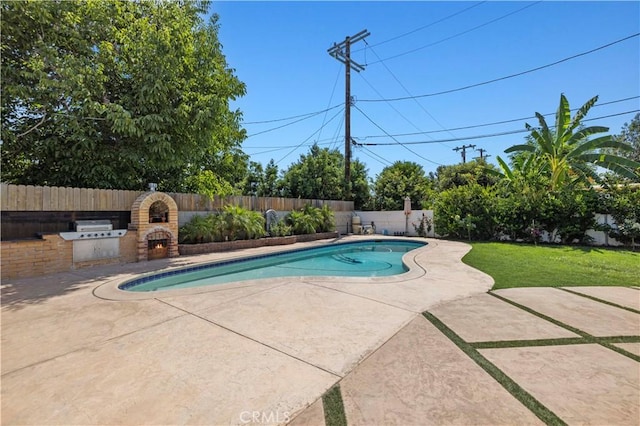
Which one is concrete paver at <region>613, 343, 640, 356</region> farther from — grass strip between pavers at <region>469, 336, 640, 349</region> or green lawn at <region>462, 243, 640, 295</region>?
green lawn at <region>462, 243, 640, 295</region>

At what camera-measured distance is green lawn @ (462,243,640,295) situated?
597cm

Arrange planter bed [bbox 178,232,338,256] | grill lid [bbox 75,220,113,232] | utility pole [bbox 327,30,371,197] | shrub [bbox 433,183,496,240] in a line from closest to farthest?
grill lid [bbox 75,220,113,232] < planter bed [bbox 178,232,338,256] < shrub [bbox 433,183,496,240] < utility pole [bbox 327,30,371,197]

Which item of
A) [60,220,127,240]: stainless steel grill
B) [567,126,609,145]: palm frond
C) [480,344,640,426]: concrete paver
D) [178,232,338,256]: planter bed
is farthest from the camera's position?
[567,126,609,145]: palm frond

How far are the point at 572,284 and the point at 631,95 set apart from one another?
12.7 m

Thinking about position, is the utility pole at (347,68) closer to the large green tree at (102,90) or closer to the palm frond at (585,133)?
the large green tree at (102,90)

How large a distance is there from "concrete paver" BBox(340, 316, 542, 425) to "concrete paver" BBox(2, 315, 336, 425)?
1.25ft

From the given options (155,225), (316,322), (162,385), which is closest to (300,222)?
(155,225)

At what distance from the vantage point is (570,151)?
12.2 m

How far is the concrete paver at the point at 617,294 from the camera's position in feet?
14.9

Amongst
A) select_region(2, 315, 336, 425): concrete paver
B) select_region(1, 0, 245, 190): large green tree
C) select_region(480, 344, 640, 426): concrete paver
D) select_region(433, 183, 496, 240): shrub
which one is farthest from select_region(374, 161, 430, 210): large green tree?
select_region(2, 315, 336, 425): concrete paver

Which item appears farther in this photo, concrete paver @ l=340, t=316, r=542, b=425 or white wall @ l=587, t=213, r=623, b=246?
white wall @ l=587, t=213, r=623, b=246

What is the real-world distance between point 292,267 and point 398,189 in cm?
1296

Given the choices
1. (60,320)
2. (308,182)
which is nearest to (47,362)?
(60,320)

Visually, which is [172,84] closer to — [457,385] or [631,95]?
[457,385]
